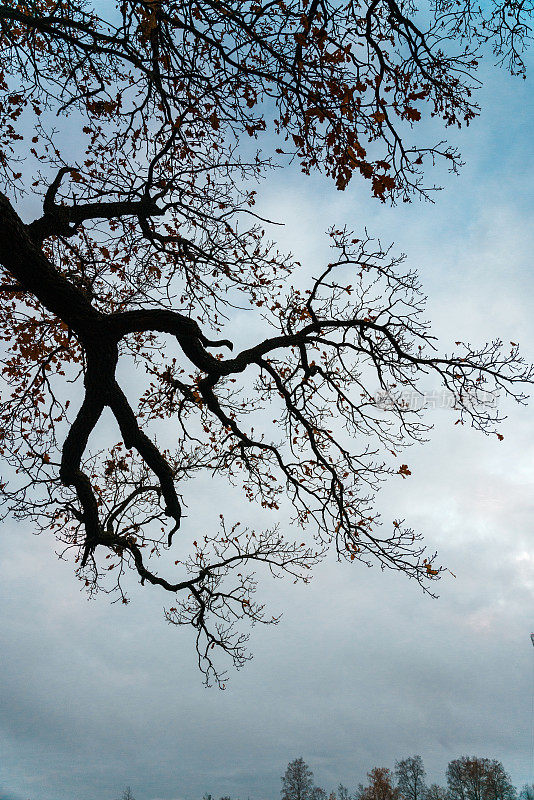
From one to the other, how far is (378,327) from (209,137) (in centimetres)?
432

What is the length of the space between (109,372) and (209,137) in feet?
14.5

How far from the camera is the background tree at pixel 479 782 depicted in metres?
46.0

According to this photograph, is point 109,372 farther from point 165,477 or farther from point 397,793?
point 397,793

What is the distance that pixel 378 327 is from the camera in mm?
9039

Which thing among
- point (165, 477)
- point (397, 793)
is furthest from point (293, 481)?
point (397, 793)

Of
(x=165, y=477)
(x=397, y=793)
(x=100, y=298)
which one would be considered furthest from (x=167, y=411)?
(x=397, y=793)

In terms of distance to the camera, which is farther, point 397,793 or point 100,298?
point 397,793

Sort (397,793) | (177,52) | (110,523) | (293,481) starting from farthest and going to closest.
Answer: (397,793)
(110,523)
(293,481)
(177,52)

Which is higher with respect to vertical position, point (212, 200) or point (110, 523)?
point (212, 200)

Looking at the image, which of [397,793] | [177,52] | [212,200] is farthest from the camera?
[397,793]

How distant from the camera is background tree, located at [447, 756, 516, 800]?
46.0 metres

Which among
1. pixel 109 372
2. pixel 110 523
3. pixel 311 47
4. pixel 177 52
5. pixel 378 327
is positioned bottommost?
pixel 110 523

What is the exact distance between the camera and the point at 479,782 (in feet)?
154

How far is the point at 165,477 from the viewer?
31.3ft
